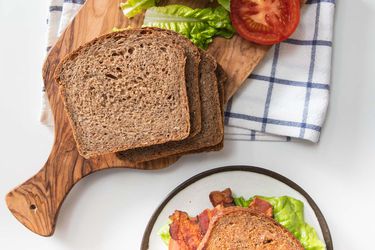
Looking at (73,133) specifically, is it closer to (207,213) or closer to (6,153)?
(6,153)

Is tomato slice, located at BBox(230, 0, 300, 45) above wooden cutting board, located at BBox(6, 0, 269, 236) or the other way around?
above

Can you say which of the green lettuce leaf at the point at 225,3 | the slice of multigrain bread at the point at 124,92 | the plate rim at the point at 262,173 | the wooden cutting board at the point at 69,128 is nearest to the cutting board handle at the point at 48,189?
the wooden cutting board at the point at 69,128

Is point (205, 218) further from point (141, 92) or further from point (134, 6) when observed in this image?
point (134, 6)

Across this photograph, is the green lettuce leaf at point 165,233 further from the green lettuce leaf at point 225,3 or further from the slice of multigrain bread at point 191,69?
the green lettuce leaf at point 225,3

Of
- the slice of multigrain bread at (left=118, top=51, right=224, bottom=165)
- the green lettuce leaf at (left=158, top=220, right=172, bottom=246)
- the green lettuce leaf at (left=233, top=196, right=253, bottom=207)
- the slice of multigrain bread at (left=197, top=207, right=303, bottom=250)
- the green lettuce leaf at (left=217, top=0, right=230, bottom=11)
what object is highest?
the green lettuce leaf at (left=217, top=0, right=230, bottom=11)

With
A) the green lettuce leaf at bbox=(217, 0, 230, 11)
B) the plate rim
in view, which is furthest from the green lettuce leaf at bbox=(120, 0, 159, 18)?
the plate rim

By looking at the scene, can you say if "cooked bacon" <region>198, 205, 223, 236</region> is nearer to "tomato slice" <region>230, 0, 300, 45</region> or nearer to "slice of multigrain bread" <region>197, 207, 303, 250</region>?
"slice of multigrain bread" <region>197, 207, 303, 250</region>
